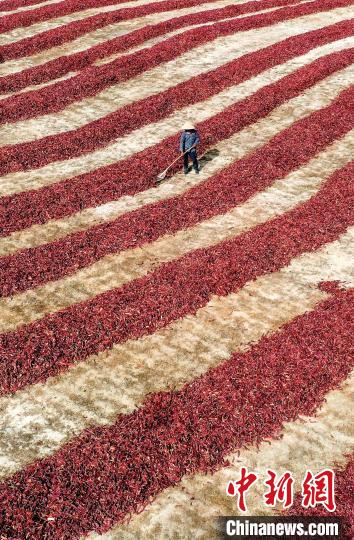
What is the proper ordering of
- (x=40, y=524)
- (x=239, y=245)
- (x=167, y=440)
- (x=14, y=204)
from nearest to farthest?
(x=40, y=524) → (x=167, y=440) → (x=239, y=245) → (x=14, y=204)

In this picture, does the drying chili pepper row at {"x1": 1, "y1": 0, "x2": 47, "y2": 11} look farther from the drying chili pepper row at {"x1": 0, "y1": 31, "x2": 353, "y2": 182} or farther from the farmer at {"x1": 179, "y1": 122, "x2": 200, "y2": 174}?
the farmer at {"x1": 179, "y1": 122, "x2": 200, "y2": 174}

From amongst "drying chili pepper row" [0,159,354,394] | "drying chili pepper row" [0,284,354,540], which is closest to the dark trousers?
"drying chili pepper row" [0,159,354,394]

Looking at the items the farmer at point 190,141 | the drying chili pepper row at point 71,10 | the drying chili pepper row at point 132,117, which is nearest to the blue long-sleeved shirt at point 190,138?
the farmer at point 190,141

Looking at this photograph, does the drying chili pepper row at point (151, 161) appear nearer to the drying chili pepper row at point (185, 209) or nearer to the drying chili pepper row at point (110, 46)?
the drying chili pepper row at point (185, 209)

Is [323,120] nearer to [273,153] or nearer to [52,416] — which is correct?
[273,153]

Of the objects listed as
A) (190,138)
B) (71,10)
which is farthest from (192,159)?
(71,10)

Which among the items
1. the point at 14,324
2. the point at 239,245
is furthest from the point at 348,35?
the point at 14,324

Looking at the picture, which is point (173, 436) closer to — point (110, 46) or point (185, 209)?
point (185, 209)
